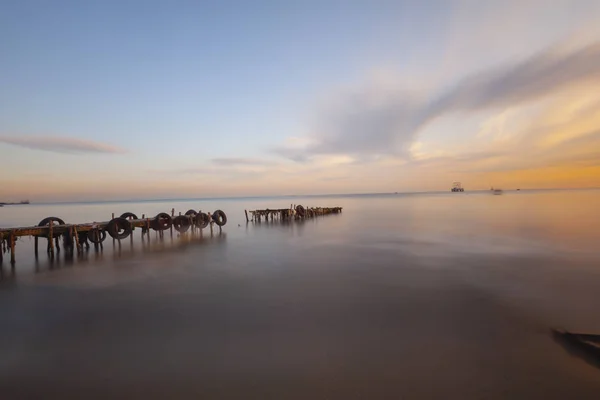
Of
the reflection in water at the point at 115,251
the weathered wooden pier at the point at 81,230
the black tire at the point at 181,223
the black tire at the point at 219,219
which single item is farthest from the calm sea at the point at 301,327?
the black tire at the point at 219,219

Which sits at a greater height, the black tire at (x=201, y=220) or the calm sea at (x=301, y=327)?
the black tire at (x=201, y=220)

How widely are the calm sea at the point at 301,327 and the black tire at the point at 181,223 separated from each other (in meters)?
11.2

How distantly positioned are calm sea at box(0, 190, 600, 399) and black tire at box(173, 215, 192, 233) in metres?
11.2

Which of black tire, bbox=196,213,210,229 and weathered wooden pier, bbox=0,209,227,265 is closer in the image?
weathered wooden pier, bbox=0,209,227,265

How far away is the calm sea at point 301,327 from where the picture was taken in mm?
4930

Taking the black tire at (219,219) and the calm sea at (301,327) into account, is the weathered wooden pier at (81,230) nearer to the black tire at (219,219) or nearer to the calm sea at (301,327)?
the black tire at (219,219)

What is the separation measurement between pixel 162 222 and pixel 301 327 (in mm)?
20177

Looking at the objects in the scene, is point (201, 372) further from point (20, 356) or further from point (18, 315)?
point (18, 315)

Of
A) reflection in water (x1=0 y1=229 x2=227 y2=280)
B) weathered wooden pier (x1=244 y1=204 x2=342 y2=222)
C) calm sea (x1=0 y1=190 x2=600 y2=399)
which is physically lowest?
calm sea (x1=0 y1=190 x2=600 y2=399)

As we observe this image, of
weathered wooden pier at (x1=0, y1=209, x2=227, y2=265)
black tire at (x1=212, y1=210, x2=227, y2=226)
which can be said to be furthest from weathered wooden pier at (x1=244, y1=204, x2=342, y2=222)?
weathered wooden pier at (x1=0, y1=209, x2=227, y2=265)

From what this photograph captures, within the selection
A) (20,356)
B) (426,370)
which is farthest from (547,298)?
(20,356)

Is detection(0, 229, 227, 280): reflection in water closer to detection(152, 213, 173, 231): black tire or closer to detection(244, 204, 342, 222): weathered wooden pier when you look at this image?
detection(152, 213, 173, 231): black tire

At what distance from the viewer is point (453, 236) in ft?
72.3

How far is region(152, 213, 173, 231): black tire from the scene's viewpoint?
2384 centimetres
